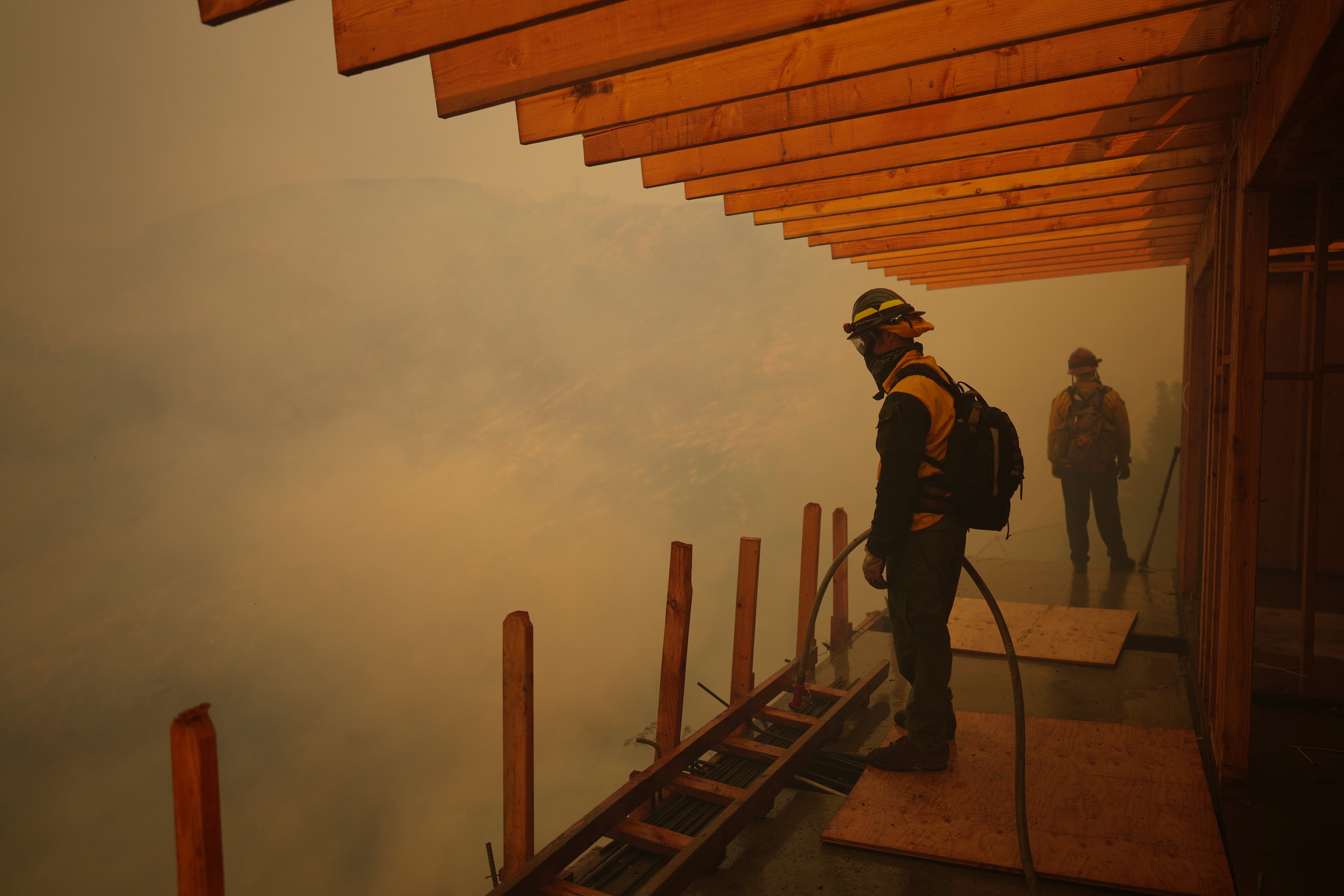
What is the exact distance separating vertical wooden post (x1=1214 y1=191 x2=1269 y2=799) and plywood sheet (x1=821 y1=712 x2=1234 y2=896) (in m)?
0.35

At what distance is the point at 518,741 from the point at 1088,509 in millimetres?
6513

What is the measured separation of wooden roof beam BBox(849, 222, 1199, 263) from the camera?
5422 mm

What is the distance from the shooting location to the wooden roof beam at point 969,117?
282cm

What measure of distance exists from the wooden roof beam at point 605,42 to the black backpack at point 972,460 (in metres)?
1.48

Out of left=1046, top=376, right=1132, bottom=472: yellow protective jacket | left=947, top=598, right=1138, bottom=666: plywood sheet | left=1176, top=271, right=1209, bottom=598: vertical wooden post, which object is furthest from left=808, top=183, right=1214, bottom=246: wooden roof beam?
left=947, top=598, right=1138, bottom=666: plywood sheet

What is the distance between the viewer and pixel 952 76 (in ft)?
9.66

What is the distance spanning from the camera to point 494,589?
22.1 m

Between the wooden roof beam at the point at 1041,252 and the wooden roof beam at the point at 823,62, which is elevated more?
the wooden roof beam at the point at 823,62

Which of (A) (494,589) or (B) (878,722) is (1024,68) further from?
(A) (494,589)

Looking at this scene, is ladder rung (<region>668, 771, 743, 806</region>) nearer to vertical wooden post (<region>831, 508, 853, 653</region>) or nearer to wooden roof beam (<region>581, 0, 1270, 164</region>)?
vertical wooden post (<region>831, 508, 853, 653</region>)

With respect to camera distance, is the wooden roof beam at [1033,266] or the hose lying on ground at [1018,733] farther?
the wooden roof beam at [1033,266]

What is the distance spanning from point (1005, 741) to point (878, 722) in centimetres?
79

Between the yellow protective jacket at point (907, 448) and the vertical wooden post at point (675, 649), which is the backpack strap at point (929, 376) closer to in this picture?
the yellow protective jacket at point (907, 448)

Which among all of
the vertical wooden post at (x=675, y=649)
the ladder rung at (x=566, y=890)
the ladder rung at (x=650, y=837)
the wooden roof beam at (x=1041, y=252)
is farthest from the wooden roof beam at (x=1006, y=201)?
the ladder rung at (x=566, y=890)
